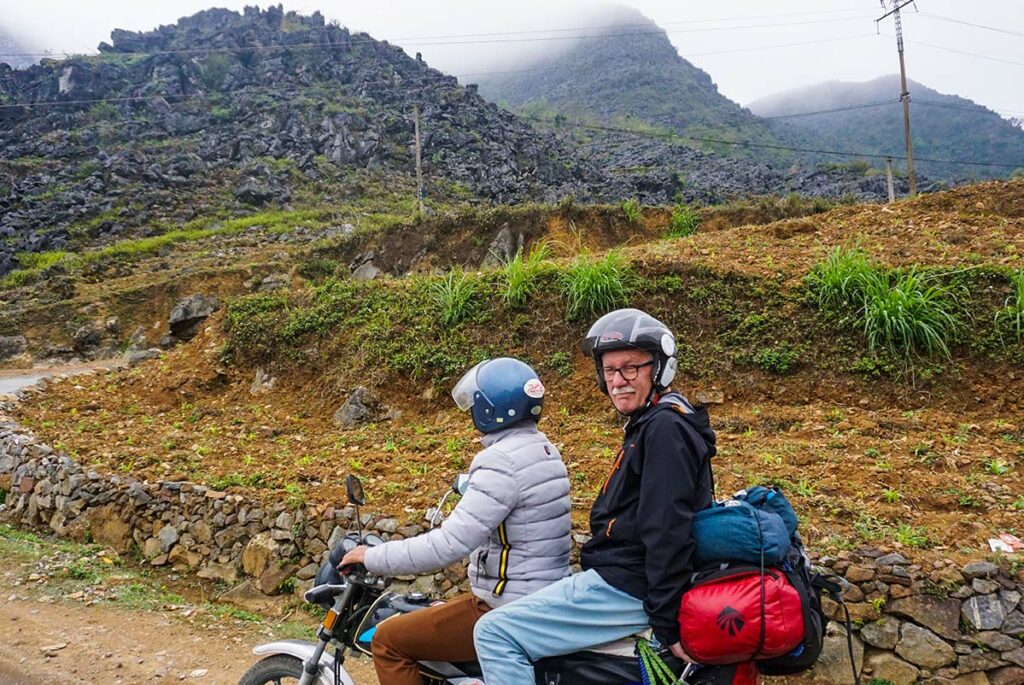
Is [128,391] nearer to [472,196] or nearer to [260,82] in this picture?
[472,196]

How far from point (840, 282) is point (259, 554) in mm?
7105

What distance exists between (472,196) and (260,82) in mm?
31747

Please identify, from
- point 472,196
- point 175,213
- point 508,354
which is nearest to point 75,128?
point 175,213

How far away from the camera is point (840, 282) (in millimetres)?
8172

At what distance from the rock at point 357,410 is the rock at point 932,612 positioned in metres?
6.55

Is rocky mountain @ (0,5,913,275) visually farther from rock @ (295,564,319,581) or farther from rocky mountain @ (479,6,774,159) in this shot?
rock @ (295,564,319,581)

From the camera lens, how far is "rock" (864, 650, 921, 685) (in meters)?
4.15

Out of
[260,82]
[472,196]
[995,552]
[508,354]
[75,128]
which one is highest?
[260,82]

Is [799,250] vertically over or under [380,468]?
over

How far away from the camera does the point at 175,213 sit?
136 feet

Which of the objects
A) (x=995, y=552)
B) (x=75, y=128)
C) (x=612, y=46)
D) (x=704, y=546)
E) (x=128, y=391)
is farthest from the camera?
(x=612, y=46)

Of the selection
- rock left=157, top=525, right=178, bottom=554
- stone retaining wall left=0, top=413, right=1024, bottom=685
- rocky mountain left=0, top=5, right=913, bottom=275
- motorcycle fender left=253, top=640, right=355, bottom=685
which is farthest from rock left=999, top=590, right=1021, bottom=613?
rocky mountain left=0, top=5, right=913, bottom=275

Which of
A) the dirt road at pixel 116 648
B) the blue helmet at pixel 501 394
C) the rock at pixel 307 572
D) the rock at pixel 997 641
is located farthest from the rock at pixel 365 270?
the blue helmet at pixel 501 394

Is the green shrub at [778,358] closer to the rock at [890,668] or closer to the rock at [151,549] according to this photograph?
the rock at [890,668]
